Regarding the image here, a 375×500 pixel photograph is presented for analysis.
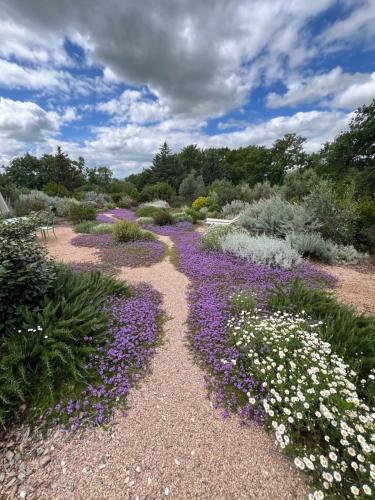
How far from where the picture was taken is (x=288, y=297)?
3.43m

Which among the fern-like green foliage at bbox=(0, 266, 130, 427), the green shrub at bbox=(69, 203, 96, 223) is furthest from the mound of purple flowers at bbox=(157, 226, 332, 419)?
the green shrub at bbox=(69, 203, 96, 223)

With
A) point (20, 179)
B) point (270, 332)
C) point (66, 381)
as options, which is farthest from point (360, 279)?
point (20, 179)

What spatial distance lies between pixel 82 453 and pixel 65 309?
1.54 meters

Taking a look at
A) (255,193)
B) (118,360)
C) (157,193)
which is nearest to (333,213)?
(118,360)

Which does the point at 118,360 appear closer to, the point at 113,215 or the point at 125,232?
the point at 125,232

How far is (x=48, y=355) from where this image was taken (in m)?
2.12

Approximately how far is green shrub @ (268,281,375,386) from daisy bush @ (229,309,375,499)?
0.19m

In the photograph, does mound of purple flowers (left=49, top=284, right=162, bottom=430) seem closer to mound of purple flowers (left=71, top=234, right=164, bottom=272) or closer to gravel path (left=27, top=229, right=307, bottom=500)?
gravel path (left=27, top=229, right=307, bottom=500)

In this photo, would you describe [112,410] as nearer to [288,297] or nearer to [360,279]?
[288,297]

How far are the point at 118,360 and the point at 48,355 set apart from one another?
2.43ft

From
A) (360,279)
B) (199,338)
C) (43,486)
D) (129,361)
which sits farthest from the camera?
(360,279)

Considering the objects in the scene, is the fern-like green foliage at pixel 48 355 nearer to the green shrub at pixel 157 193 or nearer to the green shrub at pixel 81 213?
the green shrub at pixel 81 213

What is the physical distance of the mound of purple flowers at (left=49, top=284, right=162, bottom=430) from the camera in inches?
75.5

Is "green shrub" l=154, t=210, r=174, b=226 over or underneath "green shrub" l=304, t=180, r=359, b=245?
underneath
